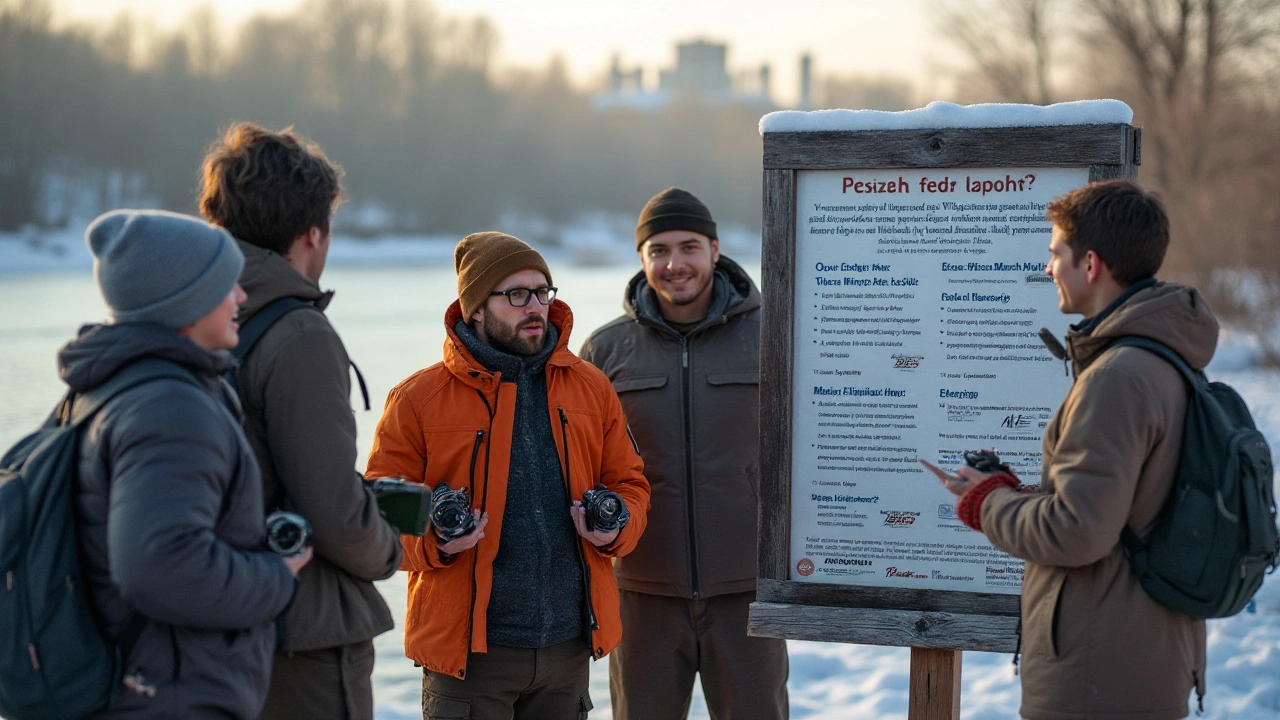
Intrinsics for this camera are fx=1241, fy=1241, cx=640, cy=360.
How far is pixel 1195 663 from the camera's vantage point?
8.18ft

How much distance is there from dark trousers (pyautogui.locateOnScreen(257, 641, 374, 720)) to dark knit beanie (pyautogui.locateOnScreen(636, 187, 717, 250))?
1.80m

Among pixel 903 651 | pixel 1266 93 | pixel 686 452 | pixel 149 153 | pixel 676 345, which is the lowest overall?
pixel 903 651

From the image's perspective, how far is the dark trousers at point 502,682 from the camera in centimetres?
315

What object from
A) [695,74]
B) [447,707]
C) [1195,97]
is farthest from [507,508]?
[695,74]

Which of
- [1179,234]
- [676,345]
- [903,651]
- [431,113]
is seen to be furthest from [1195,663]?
[431,113]

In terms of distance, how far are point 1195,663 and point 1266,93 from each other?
2368 cm

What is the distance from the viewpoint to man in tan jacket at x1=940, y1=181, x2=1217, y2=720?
2340 mm

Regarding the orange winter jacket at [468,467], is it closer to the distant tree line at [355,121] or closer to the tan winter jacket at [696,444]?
the tan winter jacket at [696,444]

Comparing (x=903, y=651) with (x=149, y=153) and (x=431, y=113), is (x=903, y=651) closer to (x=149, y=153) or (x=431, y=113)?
(x=149, y=153)

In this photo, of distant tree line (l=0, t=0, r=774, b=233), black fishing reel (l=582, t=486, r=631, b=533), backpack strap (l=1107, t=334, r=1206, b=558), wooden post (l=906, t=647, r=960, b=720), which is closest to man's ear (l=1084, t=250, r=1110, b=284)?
backpack strap (l=1107, t=334, r=1206, b=558)

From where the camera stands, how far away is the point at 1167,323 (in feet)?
7.85

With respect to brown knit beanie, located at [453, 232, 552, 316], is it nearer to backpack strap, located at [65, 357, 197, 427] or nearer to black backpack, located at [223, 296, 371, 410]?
black backpack, located at [223, 296, 371, 410]

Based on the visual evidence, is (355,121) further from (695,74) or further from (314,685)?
(695,74)

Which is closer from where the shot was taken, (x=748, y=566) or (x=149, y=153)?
(x=748, y=566)
